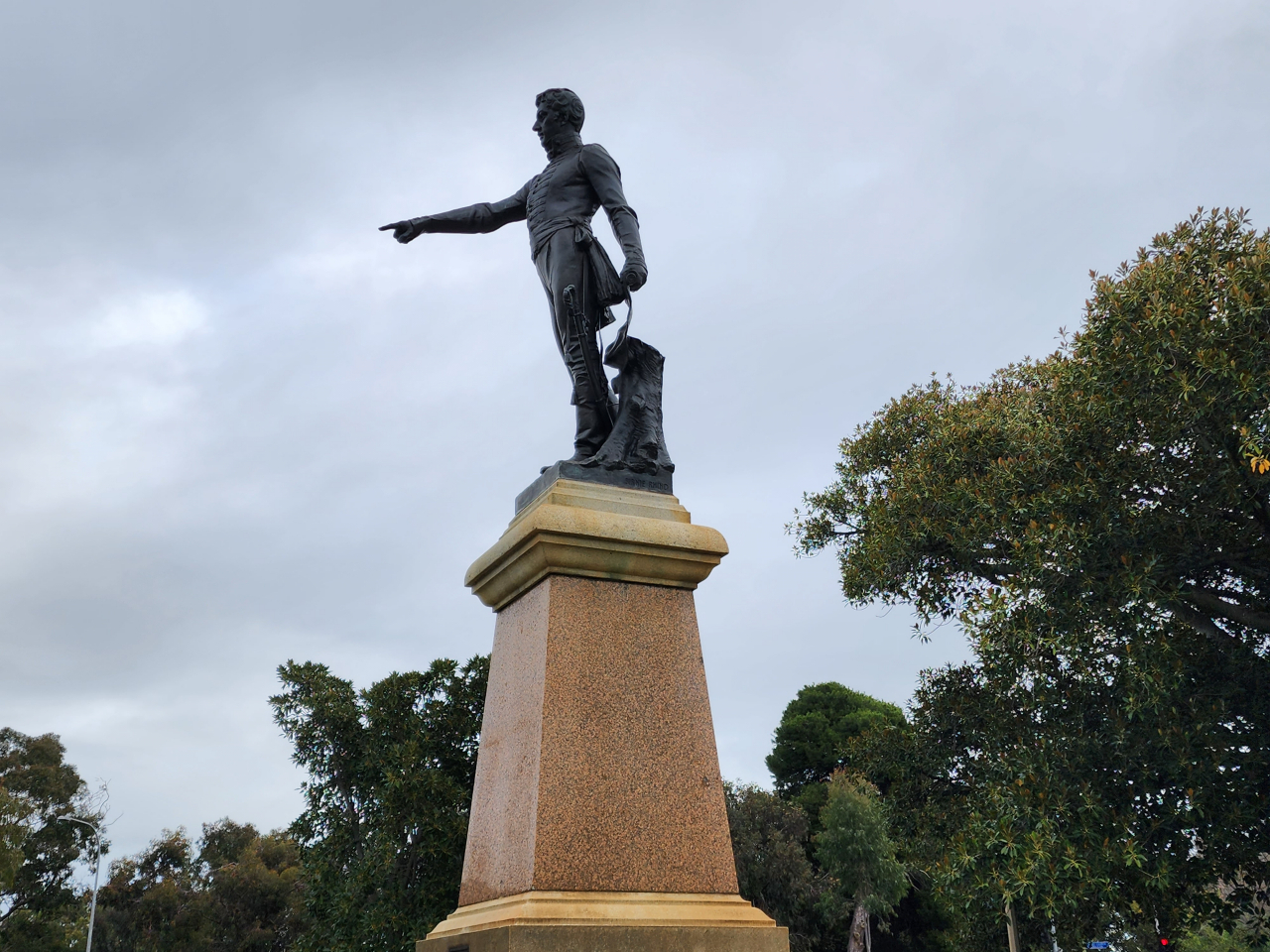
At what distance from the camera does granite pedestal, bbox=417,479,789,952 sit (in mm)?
4438

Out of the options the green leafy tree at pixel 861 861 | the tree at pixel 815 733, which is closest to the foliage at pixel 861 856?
the green leafy tree at pixel 861 861

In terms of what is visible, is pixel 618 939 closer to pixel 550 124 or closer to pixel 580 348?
pixel 580 348

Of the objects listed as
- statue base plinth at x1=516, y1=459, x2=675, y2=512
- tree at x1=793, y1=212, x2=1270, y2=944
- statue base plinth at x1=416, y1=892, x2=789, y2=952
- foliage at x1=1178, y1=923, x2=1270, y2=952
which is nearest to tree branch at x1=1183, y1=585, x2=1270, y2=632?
tree at x1=793, y1=212, x2=1270, y2=944

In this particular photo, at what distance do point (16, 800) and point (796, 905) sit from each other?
79.5 feet

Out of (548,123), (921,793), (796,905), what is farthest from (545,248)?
(796,905)

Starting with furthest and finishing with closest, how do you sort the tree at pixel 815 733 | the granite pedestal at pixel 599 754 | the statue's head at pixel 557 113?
the tree at pixel 815 733
the statue's head at pixel 557 113
the granite pedestal at pixel 599 754

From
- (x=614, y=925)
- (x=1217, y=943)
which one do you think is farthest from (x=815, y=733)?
(x=614, y=925)

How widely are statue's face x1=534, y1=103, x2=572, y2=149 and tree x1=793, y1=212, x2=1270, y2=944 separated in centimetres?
721

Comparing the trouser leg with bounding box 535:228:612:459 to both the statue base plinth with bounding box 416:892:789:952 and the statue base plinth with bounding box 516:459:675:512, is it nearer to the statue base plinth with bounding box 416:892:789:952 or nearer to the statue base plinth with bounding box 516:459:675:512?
the statue base plinth with bounding box 516:459:675:512

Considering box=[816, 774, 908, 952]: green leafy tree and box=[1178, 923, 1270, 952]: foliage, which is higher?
box=[816, 774, 908, 952]: green leafy tree

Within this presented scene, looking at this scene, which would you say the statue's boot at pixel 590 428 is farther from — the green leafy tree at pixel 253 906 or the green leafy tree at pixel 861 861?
the green leafy tree at pixel 861 861

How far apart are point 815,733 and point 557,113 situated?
44245 millimetres

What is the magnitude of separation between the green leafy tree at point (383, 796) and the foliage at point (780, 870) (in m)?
19.8

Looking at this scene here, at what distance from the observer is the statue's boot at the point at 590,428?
6082mm
